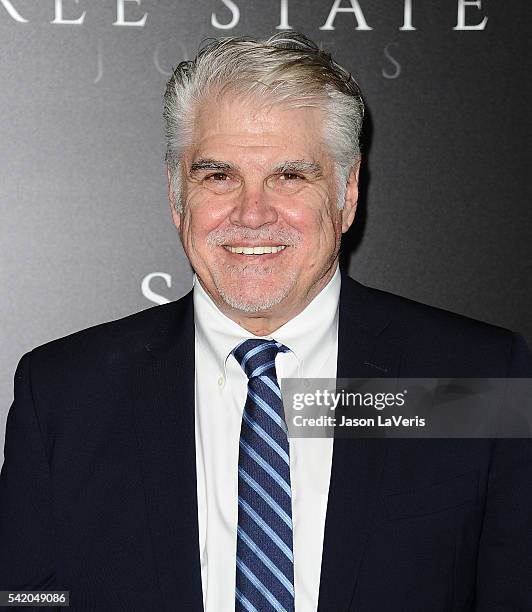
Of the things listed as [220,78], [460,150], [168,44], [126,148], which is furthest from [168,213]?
[460,150]

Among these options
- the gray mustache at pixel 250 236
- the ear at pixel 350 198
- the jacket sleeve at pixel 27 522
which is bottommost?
the jacket sleeve at pixel 27 522

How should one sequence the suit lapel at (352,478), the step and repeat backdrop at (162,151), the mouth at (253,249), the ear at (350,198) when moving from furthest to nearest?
the step and repeat backdrop at (162,151) → the ear at (350,198) → the mouth at (253,249) → the suit lapel at (352,478)

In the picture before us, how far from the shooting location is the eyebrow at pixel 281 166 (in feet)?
4.99

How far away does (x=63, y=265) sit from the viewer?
198 cm

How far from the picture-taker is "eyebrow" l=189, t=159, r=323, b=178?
4.99 ft

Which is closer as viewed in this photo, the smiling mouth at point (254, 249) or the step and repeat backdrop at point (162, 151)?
the smiling mouth at point (254, 249)

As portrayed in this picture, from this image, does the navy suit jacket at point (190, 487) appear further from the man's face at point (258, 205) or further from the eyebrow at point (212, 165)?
the eyebrow at point (212, 165)

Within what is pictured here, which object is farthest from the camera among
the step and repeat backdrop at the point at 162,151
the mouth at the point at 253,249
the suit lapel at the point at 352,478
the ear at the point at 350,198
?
the step and repeat backdrop at the point at 162,151

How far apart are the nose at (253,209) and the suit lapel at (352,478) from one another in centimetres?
25

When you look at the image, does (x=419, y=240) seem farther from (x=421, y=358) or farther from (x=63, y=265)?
(x=63, y=265)

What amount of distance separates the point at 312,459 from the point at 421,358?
0.27 m

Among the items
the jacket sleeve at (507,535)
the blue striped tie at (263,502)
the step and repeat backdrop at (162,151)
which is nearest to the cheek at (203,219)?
the blue striped tie at (263,502)

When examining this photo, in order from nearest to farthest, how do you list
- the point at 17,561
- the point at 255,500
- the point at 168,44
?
the point at 255,500 < the point at 17,561 < the point at 168,44
